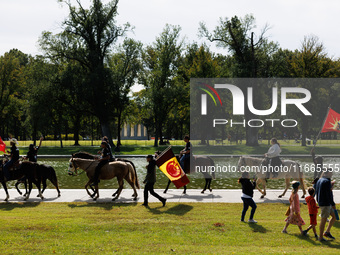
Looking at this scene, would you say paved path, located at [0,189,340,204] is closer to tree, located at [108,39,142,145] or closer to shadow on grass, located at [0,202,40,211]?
shadow on grass, located at [0,202,40,211]

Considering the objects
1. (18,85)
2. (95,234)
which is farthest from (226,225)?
(18,85)

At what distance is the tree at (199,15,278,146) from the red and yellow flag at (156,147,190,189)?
38.4 m

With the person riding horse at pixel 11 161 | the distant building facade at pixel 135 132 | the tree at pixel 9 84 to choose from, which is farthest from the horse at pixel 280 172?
the distant building facade at pixel 135 132

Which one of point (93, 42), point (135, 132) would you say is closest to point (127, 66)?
point (93, 42)

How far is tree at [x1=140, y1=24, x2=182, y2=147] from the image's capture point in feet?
196

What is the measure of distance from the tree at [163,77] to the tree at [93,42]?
8.27 meters

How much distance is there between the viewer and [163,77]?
6147 centimetres

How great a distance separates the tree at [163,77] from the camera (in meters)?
59.9

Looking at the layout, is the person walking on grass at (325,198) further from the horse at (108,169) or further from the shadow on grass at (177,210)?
the horse at (108,169)

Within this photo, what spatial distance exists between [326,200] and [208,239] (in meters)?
3.43

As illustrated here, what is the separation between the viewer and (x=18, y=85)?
73.1 metres

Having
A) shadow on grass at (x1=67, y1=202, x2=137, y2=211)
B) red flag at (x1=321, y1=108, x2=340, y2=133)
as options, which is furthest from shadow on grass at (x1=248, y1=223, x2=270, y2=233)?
red flag at (x1=321, y1=108, x2=340, y2=133)

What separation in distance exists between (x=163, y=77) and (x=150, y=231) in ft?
167

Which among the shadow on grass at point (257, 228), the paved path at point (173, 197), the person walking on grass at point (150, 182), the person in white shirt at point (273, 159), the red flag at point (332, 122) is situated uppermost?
the red flag at point (332, 122)
